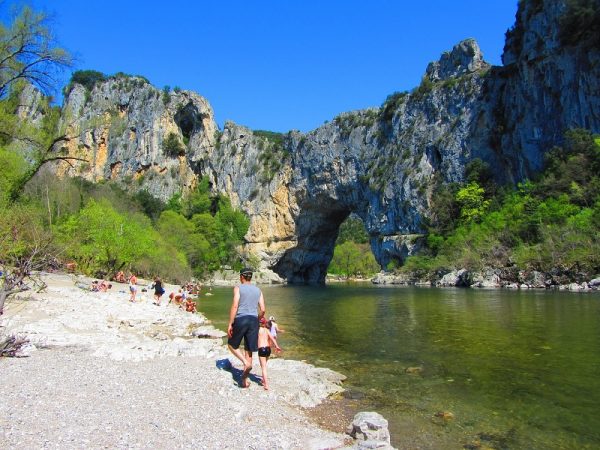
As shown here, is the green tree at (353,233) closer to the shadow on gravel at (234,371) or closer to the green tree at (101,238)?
the green tree at (101,238)

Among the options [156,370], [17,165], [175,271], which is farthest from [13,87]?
[175,271]

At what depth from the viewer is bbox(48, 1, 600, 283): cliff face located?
4944 cm

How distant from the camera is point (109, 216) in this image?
111ft

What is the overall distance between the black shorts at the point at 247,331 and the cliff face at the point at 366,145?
17.4 meters

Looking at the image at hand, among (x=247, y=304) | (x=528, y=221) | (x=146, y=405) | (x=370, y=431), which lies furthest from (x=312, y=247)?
(x=370, y=431)

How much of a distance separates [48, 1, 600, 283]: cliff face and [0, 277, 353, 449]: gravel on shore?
52.0 ft

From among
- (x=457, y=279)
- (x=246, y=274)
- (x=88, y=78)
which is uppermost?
(x=88, y=78)

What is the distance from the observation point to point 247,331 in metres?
7.41

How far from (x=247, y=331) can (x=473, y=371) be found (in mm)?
5538

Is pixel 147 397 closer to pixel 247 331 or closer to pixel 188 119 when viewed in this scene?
pixel 247 331

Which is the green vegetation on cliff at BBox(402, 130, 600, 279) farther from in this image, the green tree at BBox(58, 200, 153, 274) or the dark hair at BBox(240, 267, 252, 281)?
the dark hair at BBox(240, 267, 252, 281)

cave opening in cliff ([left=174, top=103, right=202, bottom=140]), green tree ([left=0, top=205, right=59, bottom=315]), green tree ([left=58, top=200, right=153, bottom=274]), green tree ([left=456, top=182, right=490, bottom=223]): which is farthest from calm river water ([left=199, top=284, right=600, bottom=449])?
cave opening in cliff ([left=174, top=103, right=202, bottom=140])

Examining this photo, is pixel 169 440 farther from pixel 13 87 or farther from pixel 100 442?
pixel 13 87

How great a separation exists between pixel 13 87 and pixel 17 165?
4663 millimetres
